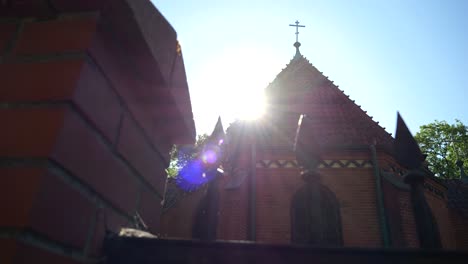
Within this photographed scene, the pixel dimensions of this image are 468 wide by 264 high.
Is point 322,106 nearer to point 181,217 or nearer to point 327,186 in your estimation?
point 327,186

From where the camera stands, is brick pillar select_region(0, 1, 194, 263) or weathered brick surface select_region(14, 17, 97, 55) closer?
brick pillar select_region(0, 1, 194, 263)

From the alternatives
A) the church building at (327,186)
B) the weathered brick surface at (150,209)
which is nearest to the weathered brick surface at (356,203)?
the church building at (327,186)

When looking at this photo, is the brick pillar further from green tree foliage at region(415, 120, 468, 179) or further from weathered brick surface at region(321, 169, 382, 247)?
green tree foliage at region(415, 120, 468, 179)

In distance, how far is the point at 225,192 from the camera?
9734 mm

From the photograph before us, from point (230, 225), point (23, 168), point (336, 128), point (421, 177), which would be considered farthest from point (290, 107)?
point (23, 168)

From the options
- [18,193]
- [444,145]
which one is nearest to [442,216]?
[18,193]

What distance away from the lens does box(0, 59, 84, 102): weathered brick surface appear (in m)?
1.00

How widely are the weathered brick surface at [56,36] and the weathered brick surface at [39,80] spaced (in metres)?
0.06

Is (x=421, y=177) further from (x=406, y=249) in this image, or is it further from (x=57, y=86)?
(x=57, y=86)

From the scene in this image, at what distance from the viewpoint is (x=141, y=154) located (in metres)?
1.52

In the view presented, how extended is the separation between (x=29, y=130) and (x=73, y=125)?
0.37 ft

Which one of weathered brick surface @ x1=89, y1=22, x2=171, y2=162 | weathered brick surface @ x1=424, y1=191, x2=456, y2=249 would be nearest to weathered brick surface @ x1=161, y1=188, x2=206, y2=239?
weathered brick surface @ x1=424, y1=191, x2=456, y2=249

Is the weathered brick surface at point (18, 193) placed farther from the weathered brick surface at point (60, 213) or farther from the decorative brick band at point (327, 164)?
the decorative brick band at point (327, 164)

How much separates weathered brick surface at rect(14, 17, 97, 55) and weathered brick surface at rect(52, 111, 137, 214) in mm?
254
